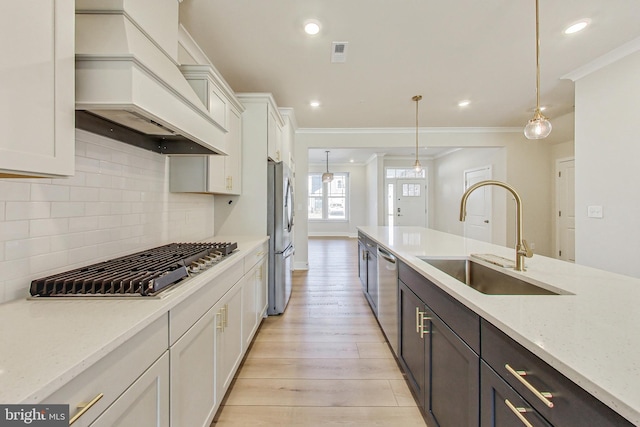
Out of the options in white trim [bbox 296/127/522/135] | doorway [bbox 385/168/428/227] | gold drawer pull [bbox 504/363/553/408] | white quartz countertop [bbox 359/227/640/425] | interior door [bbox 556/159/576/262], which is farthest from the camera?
doorway [bbox 385/168/428/227]

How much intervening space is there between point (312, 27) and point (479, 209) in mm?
5584

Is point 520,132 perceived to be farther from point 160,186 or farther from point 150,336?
point 150,336

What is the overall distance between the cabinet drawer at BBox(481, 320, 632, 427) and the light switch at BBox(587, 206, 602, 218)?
309 cm

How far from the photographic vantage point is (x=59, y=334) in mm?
705

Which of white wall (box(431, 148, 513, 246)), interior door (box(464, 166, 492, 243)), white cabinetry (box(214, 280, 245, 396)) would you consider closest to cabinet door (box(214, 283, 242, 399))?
white cabinetry (box(214, 280, 245, 396))

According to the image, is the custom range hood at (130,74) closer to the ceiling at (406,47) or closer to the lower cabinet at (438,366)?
the ceiling at (406,47)

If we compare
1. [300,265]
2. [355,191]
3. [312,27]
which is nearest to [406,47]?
[312,27]

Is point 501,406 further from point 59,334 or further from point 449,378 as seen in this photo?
point 59,334

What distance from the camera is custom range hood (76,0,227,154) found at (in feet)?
3.18

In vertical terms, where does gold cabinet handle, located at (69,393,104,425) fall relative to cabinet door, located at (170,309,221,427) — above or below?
above

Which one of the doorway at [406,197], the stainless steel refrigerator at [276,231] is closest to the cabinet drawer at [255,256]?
the stainless steel refrigerator at [276,231]

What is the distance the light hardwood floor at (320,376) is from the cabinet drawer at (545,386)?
981mm

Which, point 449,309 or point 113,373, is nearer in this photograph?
point 113,373

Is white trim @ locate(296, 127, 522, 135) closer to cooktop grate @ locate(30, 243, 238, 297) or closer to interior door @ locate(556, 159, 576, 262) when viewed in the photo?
interior door @ locate(556, 159, 576, 262)
